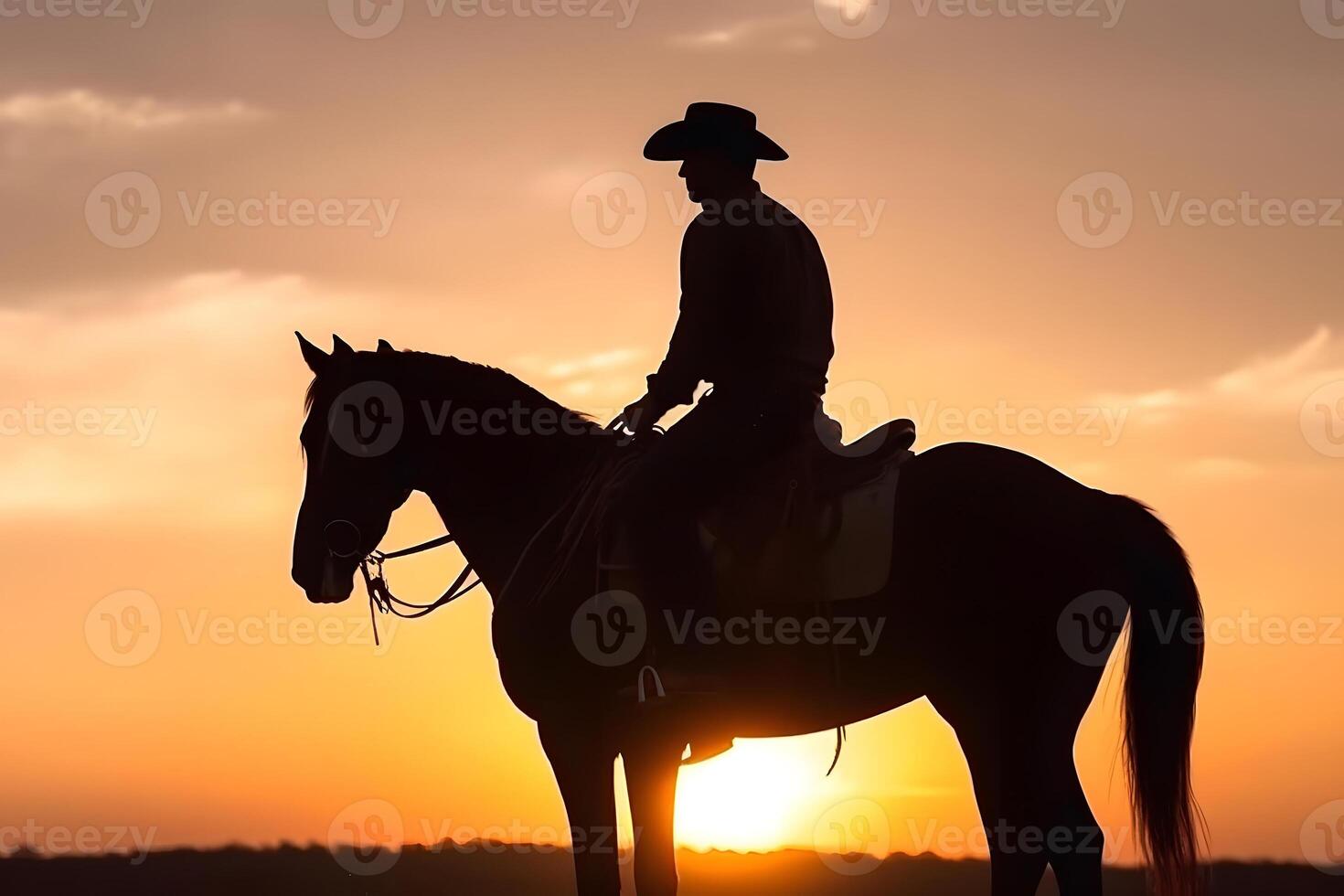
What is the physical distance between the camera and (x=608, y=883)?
27.7 ft

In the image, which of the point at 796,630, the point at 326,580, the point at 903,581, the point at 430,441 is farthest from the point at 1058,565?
the point at 326,580

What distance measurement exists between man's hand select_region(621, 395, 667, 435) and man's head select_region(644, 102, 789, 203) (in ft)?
4.11

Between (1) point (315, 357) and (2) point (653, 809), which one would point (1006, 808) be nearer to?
(2) point (653, 809)

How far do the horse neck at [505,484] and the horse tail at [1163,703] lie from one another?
3.45m

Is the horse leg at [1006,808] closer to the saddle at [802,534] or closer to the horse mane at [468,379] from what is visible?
the saddle at [802,534]

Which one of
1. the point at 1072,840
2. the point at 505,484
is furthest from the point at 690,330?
the point at 1072,840

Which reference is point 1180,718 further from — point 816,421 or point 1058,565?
point 816,421

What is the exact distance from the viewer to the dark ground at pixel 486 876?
13703 mm

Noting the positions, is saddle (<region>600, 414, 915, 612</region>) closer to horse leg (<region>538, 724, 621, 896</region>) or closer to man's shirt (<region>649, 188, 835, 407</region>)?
man's shirt (<region>649, 188, 835, 407</region>)

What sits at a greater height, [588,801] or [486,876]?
[588,801]

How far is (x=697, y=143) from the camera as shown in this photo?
862 cm

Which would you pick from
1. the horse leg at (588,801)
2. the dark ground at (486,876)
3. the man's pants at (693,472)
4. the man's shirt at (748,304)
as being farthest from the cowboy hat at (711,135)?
the dark ground at (486,876)

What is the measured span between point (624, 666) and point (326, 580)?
211 cm

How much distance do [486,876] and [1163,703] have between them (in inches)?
315
